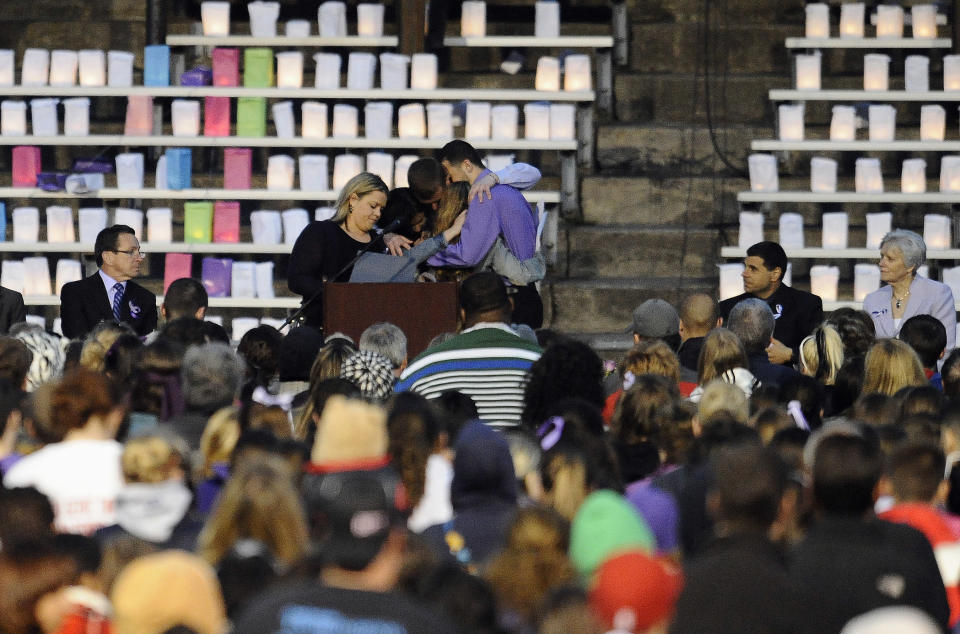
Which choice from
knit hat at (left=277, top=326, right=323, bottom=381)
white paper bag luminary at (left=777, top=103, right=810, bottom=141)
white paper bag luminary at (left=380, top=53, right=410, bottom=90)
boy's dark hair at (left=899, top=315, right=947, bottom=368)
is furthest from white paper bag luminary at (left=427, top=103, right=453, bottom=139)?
boy's dark hair at (left=899, top=315, right=947, bottom=368)

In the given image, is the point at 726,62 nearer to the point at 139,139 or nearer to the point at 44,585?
the point at 139,139

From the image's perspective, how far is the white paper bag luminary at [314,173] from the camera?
9820 mm

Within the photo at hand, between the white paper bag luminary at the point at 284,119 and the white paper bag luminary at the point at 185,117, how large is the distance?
47 cm

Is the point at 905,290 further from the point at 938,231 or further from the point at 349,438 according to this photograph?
the point at 349,438

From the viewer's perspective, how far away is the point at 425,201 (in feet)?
23.0

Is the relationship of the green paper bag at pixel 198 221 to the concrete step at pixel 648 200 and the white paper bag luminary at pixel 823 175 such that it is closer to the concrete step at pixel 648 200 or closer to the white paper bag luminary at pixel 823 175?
the concrete step at pixel 648 200

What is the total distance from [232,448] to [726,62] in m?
7.18

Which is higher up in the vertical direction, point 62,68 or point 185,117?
point 62,68

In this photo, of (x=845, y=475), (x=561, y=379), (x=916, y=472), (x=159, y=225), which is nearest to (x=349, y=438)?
(x=845, y=475)

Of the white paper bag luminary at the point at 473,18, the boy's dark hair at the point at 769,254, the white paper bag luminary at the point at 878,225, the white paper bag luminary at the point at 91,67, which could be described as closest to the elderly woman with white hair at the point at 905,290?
the boy's dark hair at the point at 769,254

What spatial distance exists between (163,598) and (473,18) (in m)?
7.89

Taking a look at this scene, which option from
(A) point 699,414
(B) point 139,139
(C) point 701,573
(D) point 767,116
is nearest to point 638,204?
(D) point 767,116

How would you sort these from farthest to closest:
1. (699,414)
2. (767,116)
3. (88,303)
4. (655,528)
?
1. (767,116)
2. (88,303)
3. (699,414)
4. (655,528)

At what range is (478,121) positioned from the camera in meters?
9.81
